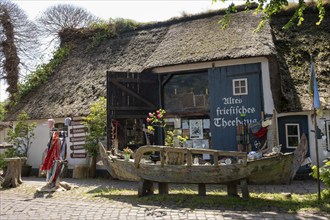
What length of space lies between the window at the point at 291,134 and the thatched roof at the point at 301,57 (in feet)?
2.73

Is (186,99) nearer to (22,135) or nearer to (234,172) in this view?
(22,135)

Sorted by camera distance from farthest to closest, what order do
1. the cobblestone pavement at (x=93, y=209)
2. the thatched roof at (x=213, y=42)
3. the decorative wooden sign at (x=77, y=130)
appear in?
1. the decorative wooden sign at (x=77, y=130)
2. the thatched roof at (x=213, y=42)
3. the cobblestone pavement at (x=93, y=209)

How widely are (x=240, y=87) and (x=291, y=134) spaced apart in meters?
2.25

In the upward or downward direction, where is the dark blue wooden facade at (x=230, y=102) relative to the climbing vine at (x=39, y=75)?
downward

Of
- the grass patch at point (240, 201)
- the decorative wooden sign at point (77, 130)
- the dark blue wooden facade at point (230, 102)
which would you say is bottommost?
the grass patch at point (240, 201)

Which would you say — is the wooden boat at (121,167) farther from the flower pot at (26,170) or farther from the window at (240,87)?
the flower pot at (26,170)

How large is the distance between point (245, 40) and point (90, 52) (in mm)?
8860

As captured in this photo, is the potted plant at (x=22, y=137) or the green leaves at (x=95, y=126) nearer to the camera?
the green leaves at (x=95, y=126)

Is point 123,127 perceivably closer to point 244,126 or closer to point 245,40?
point 244,126

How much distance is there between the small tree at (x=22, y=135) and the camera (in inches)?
604

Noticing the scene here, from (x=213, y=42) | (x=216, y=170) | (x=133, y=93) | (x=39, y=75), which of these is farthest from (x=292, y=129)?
(x=39, y=75)

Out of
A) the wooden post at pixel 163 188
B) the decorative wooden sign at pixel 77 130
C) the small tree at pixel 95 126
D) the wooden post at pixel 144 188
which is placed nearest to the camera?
the wooden post at pixel 144 188

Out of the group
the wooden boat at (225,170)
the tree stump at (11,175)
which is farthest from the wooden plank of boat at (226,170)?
the tree stump at (11,175)

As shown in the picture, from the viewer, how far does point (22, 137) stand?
51.1 feet
